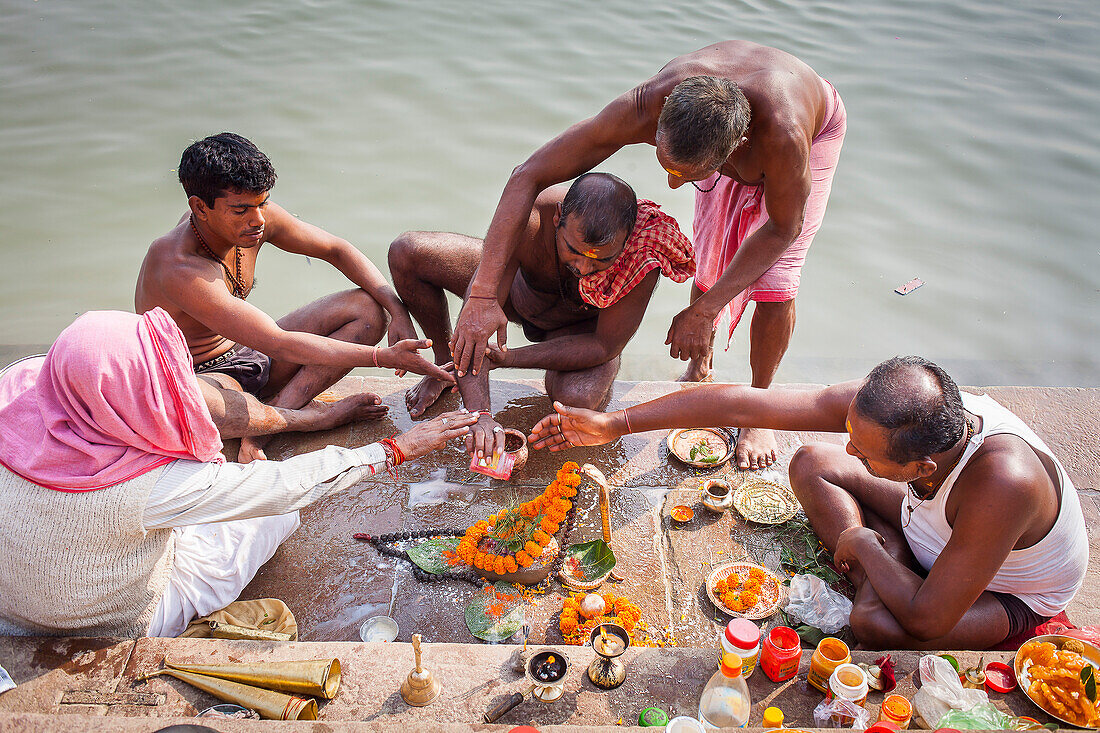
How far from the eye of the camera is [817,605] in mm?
3021

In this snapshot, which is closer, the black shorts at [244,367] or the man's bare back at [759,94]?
the man's bare back at [759,94]

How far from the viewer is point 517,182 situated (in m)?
3.70

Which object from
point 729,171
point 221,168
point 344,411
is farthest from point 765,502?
point 221,168

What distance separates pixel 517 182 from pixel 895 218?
5.04 meters

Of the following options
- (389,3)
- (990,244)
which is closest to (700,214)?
(990,244)

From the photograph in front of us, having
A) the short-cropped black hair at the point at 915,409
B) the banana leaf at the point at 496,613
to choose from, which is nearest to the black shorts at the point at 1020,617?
the short-cropped black hair at the point at 915,409

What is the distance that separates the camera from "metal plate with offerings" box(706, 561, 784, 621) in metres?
3.01

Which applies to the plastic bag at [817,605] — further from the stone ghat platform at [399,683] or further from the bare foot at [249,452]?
the bare foot at [249,452]

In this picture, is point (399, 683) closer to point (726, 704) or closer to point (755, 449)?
point (726, 704)

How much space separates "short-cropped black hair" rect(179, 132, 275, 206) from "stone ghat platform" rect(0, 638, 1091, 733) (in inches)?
77.5

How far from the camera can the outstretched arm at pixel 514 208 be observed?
365 centimetres

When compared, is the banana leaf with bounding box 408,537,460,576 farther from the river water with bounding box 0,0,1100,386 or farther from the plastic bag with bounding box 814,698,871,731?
the river water with bounding box 0,0,1100,386

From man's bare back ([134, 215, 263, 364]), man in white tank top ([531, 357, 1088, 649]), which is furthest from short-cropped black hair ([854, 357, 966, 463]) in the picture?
man's bare back ([134, 215, 263, 364])

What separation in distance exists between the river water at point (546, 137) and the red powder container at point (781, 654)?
328cm
